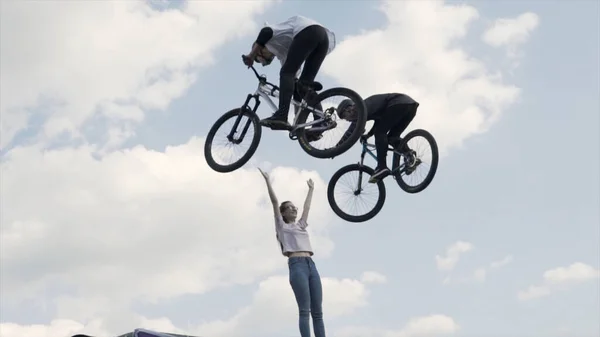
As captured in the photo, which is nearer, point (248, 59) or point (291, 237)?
point (291, 237)

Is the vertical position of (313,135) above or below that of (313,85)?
below

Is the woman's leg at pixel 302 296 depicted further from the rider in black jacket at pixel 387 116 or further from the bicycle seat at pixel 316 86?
the rider in black jacket at pixel 387 116

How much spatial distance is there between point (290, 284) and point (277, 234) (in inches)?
24.4

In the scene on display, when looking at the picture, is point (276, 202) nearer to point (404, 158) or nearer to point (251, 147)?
point (251, 147)

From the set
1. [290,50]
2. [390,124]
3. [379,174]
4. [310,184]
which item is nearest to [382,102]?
[390,124]

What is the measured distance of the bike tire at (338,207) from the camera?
1299 cm

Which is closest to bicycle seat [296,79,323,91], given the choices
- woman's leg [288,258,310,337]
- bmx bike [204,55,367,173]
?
bmx bike [204,55,367,173]

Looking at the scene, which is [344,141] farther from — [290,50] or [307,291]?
[307,291]

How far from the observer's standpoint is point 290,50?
10789 mm

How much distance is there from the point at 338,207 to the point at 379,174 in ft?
3.42

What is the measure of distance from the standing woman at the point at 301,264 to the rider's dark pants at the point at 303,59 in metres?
1.67

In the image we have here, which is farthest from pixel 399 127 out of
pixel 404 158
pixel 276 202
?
pixel 276 202

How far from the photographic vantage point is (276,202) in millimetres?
9719

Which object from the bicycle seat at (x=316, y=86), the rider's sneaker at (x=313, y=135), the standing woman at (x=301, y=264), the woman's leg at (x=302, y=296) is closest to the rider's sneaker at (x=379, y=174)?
the rider's sneaker at (x=313, y=135)
